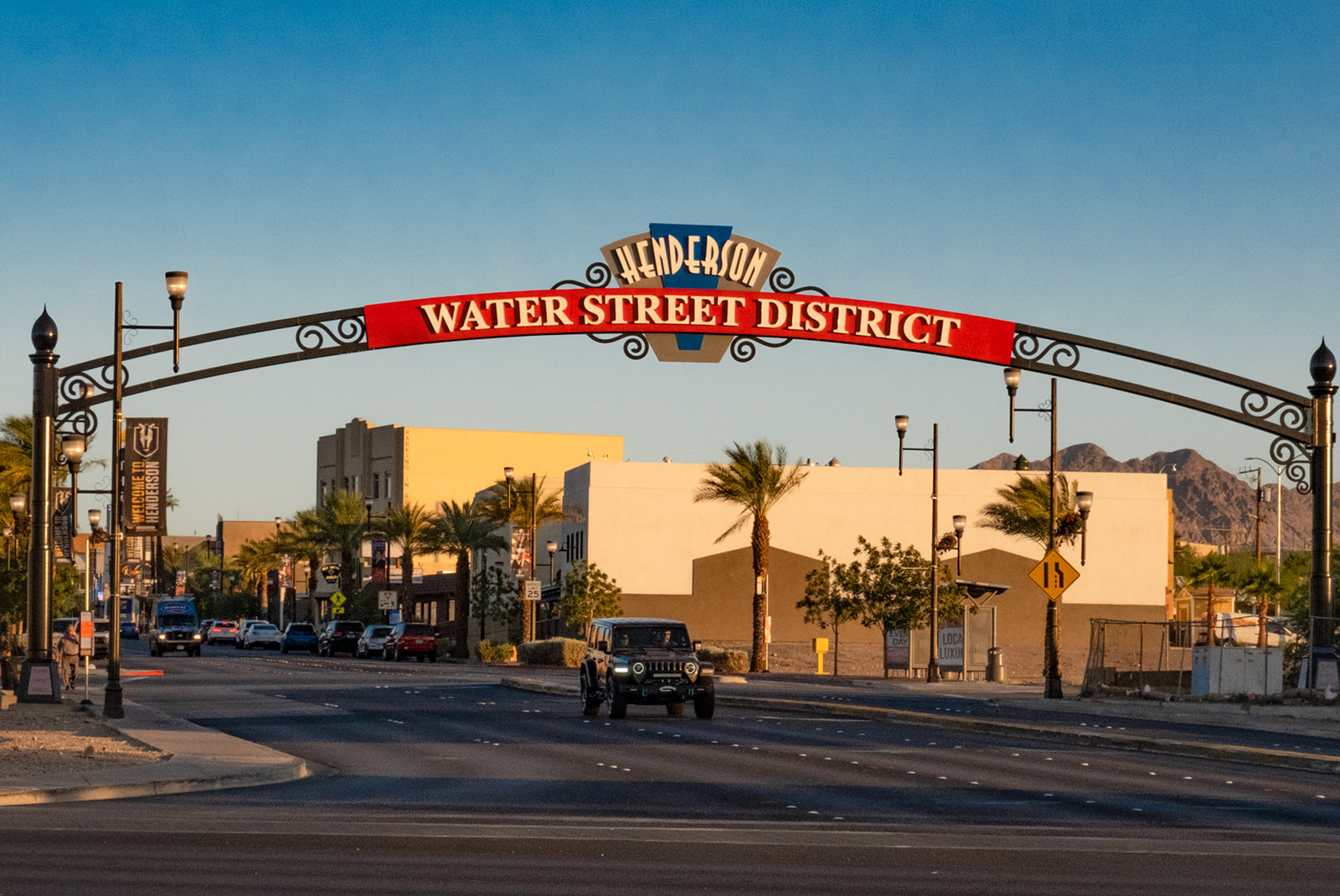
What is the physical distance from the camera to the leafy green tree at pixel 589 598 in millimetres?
67688

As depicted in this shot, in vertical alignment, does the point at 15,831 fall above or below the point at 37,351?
below

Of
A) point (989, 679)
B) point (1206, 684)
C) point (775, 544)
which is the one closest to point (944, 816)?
point (1206, 684)

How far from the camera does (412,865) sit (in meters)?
11.8

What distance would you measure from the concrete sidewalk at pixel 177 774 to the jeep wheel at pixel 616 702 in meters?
8.02

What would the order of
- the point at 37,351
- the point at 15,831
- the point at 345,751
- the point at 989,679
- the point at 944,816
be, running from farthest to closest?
the point at 989,679 < the point at 37,351 < the point at 345,751 < the point at 944,816 < the point at 15,831

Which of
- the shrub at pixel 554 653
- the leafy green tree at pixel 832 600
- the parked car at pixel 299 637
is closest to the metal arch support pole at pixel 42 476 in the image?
the shrub at pixel 554 653

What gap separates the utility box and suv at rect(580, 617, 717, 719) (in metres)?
11.5

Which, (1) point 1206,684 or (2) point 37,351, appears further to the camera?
(1) point 1206,684

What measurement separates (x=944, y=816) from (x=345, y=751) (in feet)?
34.0

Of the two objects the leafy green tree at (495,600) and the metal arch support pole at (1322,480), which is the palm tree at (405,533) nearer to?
the leafy green tree at (495,600)

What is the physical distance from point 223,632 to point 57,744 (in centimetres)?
8710

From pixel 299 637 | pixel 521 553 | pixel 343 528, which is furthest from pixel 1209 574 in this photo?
pixel 299 637

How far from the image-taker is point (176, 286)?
89.2 feet

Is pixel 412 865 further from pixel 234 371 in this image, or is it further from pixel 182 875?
pixel 234 371
